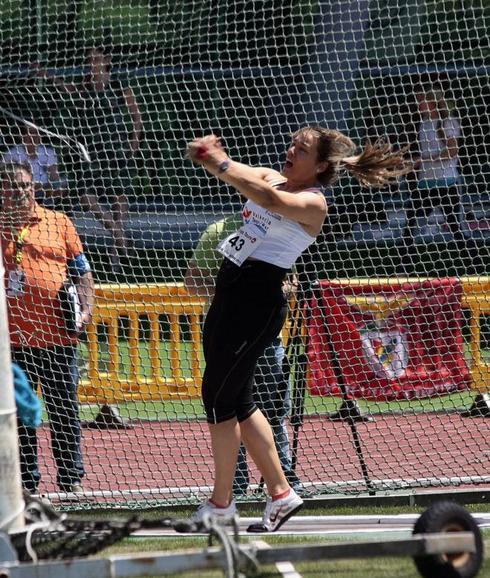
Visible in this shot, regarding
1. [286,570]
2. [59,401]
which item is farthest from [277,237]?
[59,401]

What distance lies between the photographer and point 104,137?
955 centimetres

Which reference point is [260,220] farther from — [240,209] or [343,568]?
[240,209]

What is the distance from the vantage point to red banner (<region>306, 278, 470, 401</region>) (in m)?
8.91

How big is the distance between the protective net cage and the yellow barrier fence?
2cm

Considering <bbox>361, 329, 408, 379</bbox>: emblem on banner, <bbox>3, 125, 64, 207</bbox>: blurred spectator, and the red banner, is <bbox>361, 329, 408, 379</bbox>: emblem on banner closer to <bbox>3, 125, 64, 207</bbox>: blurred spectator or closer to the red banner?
the red banner

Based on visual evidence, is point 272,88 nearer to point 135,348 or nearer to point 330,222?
point 330,222

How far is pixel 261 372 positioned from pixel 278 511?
164 centimetres

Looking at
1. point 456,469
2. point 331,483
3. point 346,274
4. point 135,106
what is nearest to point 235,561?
point 331,483

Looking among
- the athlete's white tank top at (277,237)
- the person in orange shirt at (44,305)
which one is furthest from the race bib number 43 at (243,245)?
the person in orange shirt at (44,305)

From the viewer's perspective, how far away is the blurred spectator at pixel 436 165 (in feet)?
30.6

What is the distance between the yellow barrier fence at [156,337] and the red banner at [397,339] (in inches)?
5.7

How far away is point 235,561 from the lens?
4.33 meters

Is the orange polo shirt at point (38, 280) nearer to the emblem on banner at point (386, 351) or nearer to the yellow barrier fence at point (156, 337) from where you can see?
the yellow barrier fence at point (156, 337)

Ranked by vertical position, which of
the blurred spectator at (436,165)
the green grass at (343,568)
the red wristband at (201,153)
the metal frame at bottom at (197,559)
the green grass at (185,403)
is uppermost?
the blurred spectator at (436,165)
